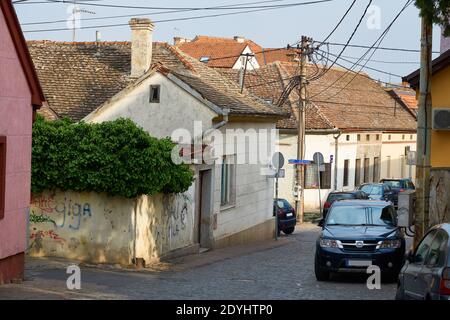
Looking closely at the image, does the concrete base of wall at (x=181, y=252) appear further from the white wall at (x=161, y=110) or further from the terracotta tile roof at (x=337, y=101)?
the terracotta tile roof at (x=337, y=101)

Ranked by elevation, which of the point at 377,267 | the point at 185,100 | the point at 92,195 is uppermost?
the point at 185,100

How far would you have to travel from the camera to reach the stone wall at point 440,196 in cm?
1881

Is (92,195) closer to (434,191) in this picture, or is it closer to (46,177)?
(46,177)

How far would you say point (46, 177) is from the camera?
2008 centimetres

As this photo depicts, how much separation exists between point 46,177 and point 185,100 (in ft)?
23.1

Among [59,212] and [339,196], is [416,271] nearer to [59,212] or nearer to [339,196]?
[59,212]

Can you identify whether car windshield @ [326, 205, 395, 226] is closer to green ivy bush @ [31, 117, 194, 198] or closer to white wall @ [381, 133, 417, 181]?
green ivy bush @ [31, 117, 194, 198]

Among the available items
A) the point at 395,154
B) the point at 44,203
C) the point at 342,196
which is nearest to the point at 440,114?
the point at 44,203

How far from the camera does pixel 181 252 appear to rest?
2300cm

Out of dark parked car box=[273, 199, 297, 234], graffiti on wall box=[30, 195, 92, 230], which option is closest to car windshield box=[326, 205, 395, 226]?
graffiti on wall box=[30, 195, 92, 230]

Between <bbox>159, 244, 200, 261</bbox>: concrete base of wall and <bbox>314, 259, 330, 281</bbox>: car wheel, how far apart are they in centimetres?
485

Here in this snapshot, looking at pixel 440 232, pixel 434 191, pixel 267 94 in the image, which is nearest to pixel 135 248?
pixel 434 191

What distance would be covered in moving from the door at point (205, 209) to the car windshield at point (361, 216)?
22.6ft

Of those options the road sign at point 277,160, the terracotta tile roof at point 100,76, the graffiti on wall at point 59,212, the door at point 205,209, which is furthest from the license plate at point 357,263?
the road sign at point 277,160
